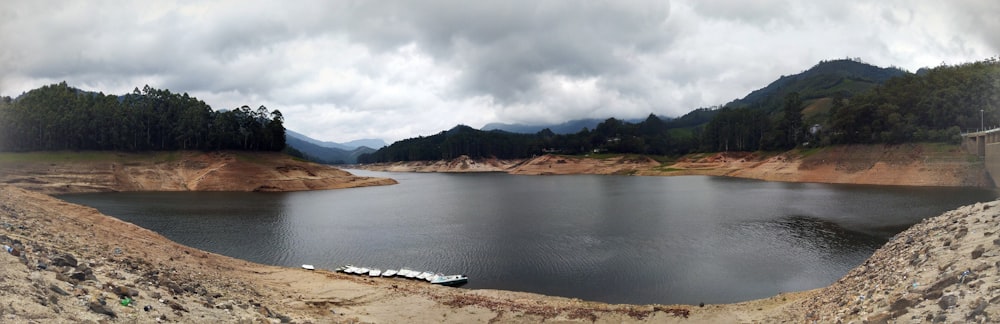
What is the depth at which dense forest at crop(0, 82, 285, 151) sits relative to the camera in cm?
7606

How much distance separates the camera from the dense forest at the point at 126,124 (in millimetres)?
76062

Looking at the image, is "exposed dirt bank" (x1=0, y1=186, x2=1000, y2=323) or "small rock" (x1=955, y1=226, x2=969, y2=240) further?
"small rock" (x1=955, y1=226, x2=969, y2=240)

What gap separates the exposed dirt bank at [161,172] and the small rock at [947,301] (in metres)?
84.9

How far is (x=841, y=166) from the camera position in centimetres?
7819

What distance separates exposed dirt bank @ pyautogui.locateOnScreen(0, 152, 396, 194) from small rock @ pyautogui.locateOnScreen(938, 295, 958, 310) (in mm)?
84922

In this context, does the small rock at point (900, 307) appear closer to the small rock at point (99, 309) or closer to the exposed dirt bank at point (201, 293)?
the exposed dirt bank at point (201, 293)

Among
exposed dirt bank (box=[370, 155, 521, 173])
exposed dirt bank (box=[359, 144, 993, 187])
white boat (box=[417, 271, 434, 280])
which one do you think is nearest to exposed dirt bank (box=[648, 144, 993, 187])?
exposed dirt bank (box=[359, 144, 993, 187])

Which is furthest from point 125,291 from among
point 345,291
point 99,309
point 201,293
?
point 345,291

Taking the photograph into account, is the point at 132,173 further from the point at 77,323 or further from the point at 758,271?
the point at 758,271

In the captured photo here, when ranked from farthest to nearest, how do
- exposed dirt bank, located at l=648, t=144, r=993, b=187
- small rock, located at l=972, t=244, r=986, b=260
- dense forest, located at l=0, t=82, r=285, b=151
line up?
dense forest, located at l=0, t=82, r=285, b=151, exposed dirt bank, located at l=648, t=144, r=993, b=187, small rock, located at l=972, t=244, r=986, b=260

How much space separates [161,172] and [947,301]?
97435 mm

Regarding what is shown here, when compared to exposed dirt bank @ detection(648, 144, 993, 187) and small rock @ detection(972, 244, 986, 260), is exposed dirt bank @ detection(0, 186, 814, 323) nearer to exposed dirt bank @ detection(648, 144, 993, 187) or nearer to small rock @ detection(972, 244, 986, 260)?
small rock @ detection(972, 244, 986, 260)

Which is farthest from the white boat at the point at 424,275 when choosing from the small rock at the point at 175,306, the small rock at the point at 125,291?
the small rock at the point at 125,291

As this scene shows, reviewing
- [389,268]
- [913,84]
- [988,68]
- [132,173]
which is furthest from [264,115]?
[988,68]
